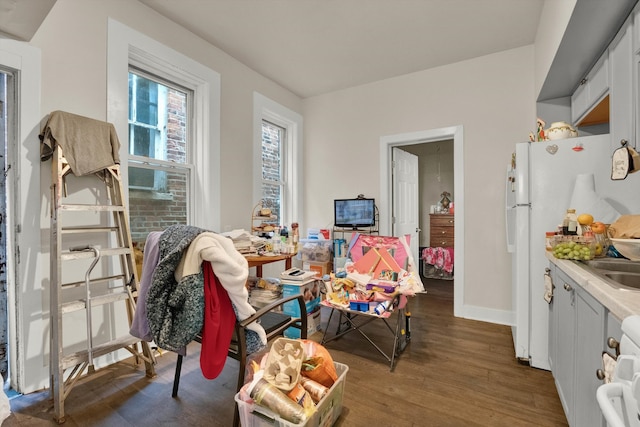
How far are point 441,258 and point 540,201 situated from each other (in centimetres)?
312

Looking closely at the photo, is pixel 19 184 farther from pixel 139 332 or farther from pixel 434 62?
pixel 434 62

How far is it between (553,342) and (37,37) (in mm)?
3803

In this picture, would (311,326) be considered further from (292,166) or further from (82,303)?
(292,166)

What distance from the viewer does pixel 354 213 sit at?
390 cm

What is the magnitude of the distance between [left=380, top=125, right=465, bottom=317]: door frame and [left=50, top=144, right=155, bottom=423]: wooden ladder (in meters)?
2.85

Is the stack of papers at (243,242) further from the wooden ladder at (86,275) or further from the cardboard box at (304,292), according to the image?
the wooden ladder at (86,275)

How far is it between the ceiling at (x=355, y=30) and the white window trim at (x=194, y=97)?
0.36 metres

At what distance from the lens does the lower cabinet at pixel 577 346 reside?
42.7 inches

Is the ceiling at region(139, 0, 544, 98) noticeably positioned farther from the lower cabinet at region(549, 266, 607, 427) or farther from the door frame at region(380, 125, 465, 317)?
the lower cabinet at region(549, 266, 607, 427)

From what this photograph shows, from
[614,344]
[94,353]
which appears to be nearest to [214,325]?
[94,353]

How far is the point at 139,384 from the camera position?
1.96 meters

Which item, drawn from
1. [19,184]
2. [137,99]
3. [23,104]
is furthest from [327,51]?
[19,184]

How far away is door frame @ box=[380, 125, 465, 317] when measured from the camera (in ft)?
10.8

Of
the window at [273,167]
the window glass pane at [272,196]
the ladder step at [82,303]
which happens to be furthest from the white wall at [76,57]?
the window glass pane at [272,196]
